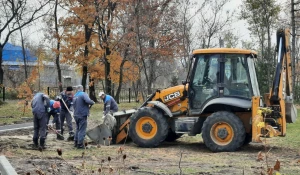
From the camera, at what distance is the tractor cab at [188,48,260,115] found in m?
12.3

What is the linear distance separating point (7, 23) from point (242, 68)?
967 inches

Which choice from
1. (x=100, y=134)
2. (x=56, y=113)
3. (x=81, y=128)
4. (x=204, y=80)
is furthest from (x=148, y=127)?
(x=56, y=113)

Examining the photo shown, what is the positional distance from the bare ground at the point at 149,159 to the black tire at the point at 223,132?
0.27 m

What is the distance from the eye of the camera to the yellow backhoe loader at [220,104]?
39.7 feet

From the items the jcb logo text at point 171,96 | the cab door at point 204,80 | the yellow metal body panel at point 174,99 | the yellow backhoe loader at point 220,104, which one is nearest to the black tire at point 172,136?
the yellow backhoe loader at point 220,104

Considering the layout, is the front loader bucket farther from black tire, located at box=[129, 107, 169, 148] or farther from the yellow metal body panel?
the yellow metal body panel

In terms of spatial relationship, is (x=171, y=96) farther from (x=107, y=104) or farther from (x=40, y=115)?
(x=40, y=115)

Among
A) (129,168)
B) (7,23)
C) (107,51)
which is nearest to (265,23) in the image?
(107,51)

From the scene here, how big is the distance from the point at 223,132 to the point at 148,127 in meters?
2.18

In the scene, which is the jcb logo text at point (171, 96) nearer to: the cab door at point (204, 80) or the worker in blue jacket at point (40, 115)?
the cab door at point (204, 80)

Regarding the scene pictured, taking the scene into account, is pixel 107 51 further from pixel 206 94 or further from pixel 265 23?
pixel 206 94

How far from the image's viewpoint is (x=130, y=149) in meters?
13.0

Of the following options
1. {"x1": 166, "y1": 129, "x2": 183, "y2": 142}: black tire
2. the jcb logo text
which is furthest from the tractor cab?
{"x1": 166, "y1": 129, "x2": 183, "y2": 142}: black tire

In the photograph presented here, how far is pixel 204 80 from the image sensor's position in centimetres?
1273
